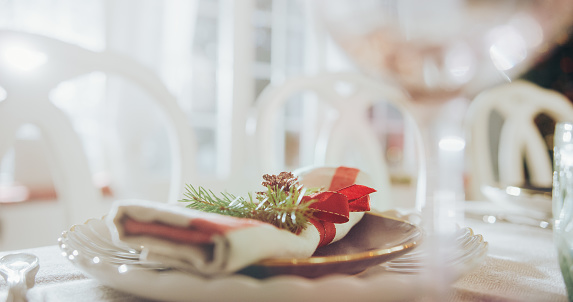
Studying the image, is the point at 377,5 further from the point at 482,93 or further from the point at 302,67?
the point at 302,67

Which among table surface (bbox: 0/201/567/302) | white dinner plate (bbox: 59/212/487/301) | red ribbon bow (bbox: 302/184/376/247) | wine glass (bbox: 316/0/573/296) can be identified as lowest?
table surface (bbox: 0/201/567/302)

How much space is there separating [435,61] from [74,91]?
1841 millimetres

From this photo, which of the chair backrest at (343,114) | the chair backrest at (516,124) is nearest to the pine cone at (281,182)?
the chair backrest at (343,114)

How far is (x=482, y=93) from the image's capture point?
4.52 ft

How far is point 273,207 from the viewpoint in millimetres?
279

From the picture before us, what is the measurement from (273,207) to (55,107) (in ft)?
1.65

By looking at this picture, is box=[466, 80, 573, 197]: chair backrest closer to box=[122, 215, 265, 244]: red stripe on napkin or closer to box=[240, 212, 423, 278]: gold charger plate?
box=[240, 212, 423, 278]: gold charger plate

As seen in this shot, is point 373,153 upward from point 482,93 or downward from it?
downward

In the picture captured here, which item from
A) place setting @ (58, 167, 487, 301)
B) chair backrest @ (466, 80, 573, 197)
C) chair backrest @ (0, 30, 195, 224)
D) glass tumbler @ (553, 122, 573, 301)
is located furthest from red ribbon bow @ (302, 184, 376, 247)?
chair backrest @ (466, 80, 573, 197)

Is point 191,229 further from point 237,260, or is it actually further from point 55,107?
point 55,107

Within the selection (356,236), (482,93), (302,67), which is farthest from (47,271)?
(302,67)

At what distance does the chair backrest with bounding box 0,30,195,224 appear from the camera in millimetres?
583

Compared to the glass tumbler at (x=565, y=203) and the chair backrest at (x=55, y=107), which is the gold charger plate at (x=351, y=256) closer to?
the glass tumbler at (x=565, y=203)

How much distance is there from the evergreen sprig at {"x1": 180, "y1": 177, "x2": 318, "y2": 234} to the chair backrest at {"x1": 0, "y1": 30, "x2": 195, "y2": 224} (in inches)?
13.8
